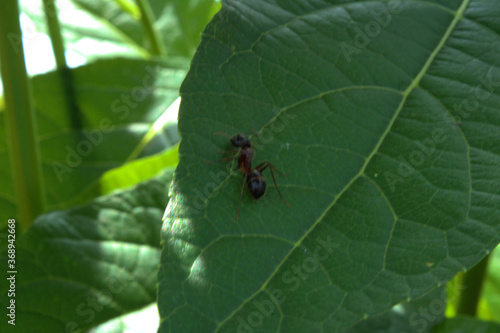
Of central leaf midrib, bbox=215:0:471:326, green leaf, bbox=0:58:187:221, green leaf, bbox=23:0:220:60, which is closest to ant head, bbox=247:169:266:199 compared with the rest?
central leaf midrib, bbox=215:0:471:326

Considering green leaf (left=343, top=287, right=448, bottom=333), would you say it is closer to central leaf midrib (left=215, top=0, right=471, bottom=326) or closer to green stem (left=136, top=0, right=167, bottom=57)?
central leaf midrib (left=215, top=0, right=471, bottom=326)

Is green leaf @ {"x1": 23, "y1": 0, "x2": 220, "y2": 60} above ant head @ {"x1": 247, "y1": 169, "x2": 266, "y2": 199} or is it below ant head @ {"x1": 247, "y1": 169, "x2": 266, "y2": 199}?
above

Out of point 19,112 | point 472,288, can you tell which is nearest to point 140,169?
point 19,112

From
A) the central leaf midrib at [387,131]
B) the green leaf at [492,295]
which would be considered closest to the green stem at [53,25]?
the central leaf midrib at [387,131]

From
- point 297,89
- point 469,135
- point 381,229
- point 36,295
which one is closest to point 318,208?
point 381,229

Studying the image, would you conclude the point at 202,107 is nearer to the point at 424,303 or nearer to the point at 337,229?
the point at 337,229

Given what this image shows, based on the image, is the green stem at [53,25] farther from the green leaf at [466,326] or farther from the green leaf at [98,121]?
the green leaf at [466,326]
